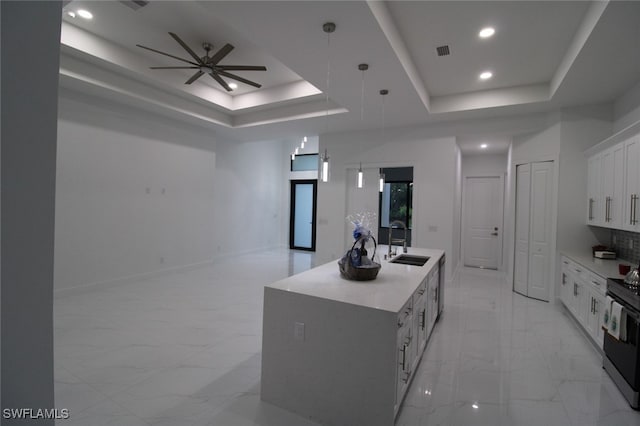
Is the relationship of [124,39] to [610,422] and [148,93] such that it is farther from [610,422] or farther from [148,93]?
[610,422]

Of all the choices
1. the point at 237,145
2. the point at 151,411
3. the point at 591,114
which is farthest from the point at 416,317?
the point at 237,145

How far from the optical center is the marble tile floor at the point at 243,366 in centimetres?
210

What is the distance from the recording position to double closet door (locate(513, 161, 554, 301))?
4.66 m

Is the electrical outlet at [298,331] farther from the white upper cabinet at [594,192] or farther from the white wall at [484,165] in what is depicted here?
the white wall at [484,165]

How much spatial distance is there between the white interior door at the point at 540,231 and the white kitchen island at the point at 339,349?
11.8 ft

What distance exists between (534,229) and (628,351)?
2889 mm

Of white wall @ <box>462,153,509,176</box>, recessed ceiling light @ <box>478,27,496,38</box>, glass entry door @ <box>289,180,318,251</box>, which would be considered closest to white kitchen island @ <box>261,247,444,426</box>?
recessed ceiling light @ <box>478,27,496,38</box>

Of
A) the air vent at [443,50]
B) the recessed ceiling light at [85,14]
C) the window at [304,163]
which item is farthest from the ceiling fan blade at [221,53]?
the window at [304,163]

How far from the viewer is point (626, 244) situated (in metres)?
3.77

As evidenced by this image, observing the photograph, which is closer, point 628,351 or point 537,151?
point 628,351

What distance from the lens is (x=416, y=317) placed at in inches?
96.4

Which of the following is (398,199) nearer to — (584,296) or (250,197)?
(584,296)

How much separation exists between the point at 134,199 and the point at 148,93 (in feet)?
5.94

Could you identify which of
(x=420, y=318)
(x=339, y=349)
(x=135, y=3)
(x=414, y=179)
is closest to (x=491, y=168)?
(x=414, y=179)
